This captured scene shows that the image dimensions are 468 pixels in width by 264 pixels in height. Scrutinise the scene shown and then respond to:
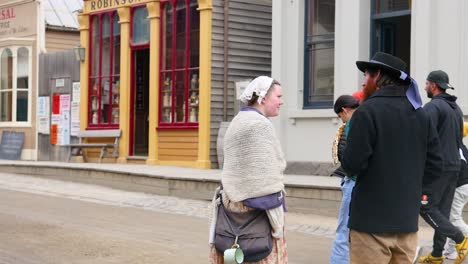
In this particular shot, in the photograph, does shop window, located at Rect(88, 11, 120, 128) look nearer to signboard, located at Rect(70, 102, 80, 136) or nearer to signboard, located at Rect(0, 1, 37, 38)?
signboard, located at Rect(70, 102, 80, 136)

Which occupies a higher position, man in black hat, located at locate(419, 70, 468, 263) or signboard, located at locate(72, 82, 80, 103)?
signboard, located at locate(72, 82, 80, 103)

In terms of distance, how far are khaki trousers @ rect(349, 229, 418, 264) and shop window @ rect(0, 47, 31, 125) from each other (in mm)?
20626

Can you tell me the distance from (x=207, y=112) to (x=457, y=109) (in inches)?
402

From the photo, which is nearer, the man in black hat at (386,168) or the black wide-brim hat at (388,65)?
the man in black hat at (386,168)

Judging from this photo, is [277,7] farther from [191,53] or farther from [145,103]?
[145,103]

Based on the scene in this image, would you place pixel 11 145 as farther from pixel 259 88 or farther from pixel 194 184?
pixel 259 88

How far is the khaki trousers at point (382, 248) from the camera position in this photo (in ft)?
14.8

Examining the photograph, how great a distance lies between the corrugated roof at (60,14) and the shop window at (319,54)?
1144cm

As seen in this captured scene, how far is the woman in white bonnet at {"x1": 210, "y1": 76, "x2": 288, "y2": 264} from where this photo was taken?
460cm

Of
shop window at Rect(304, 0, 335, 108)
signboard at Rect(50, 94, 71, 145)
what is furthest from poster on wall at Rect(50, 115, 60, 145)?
shop window at Rect(304, 0, 335, 108)

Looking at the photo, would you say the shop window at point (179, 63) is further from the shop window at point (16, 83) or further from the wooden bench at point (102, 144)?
the shop window at point (16, 83)

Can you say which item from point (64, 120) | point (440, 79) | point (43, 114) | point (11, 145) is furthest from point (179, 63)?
point (440, 79)

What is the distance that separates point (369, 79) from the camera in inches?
185

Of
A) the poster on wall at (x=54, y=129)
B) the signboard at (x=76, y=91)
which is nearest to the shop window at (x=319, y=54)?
the signboard at (x=76, y=91)
